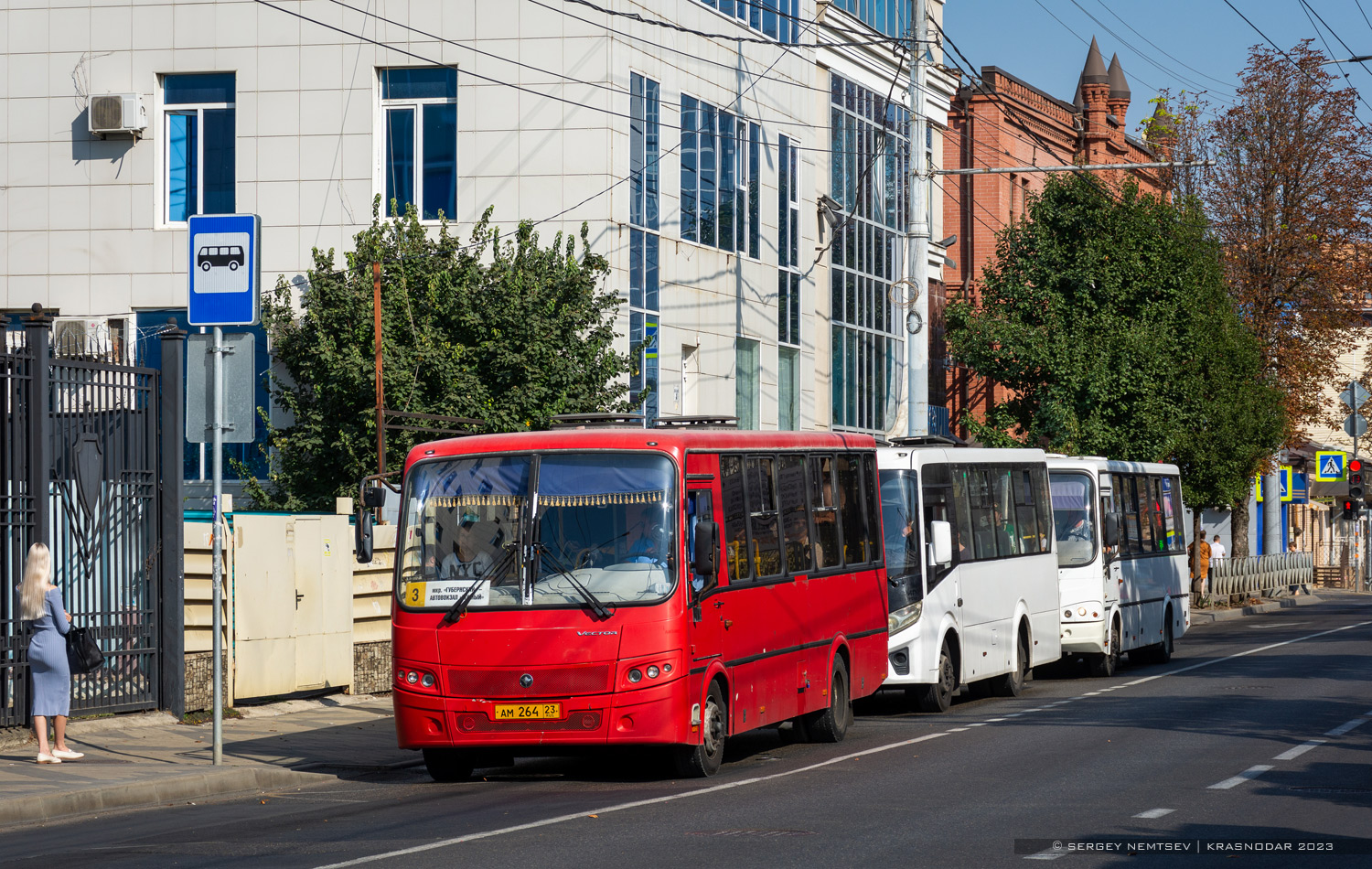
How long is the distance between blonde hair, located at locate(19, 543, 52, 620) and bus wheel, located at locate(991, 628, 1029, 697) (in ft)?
39.6

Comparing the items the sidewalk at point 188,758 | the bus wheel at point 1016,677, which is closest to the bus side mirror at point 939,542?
the bus wheel at point 1016,677

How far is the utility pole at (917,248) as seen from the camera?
2702 cm

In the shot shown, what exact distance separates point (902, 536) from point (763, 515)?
4.51 m

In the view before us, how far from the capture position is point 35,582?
1409cm

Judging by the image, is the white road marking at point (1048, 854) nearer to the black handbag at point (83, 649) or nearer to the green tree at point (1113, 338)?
the black handbag at point (83, 649)

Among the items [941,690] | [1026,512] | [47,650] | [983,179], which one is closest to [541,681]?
[47,650]

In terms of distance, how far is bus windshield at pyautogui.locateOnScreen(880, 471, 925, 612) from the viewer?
19062mm

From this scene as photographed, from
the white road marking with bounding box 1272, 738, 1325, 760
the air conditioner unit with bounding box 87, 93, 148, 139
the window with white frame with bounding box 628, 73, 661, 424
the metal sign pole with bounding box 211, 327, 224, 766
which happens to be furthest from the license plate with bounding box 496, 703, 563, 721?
the air conditioner unit with bounding box 87, 93, 148, 139

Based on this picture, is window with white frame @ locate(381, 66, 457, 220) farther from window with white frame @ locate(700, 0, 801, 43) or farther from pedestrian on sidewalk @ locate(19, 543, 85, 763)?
pedestrian on sidewalk @ locate(19, 543, 85, 763)

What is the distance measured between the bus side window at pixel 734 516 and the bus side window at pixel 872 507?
10.5ft

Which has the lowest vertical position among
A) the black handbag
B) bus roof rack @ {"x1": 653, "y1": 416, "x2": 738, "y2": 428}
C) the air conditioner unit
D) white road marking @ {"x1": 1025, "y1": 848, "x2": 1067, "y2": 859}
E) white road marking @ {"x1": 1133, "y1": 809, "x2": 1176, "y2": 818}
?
white road marking @ {"x1": 1133, "y1": 809, "x2": 1176, "y2": 818}

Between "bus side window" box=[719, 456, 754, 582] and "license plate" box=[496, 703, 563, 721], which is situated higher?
"bus side window" box=[719, 456, 754, 582]

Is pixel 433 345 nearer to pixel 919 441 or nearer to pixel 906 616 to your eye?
pixel 919 441

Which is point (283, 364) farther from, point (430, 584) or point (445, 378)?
point (430, 584)
